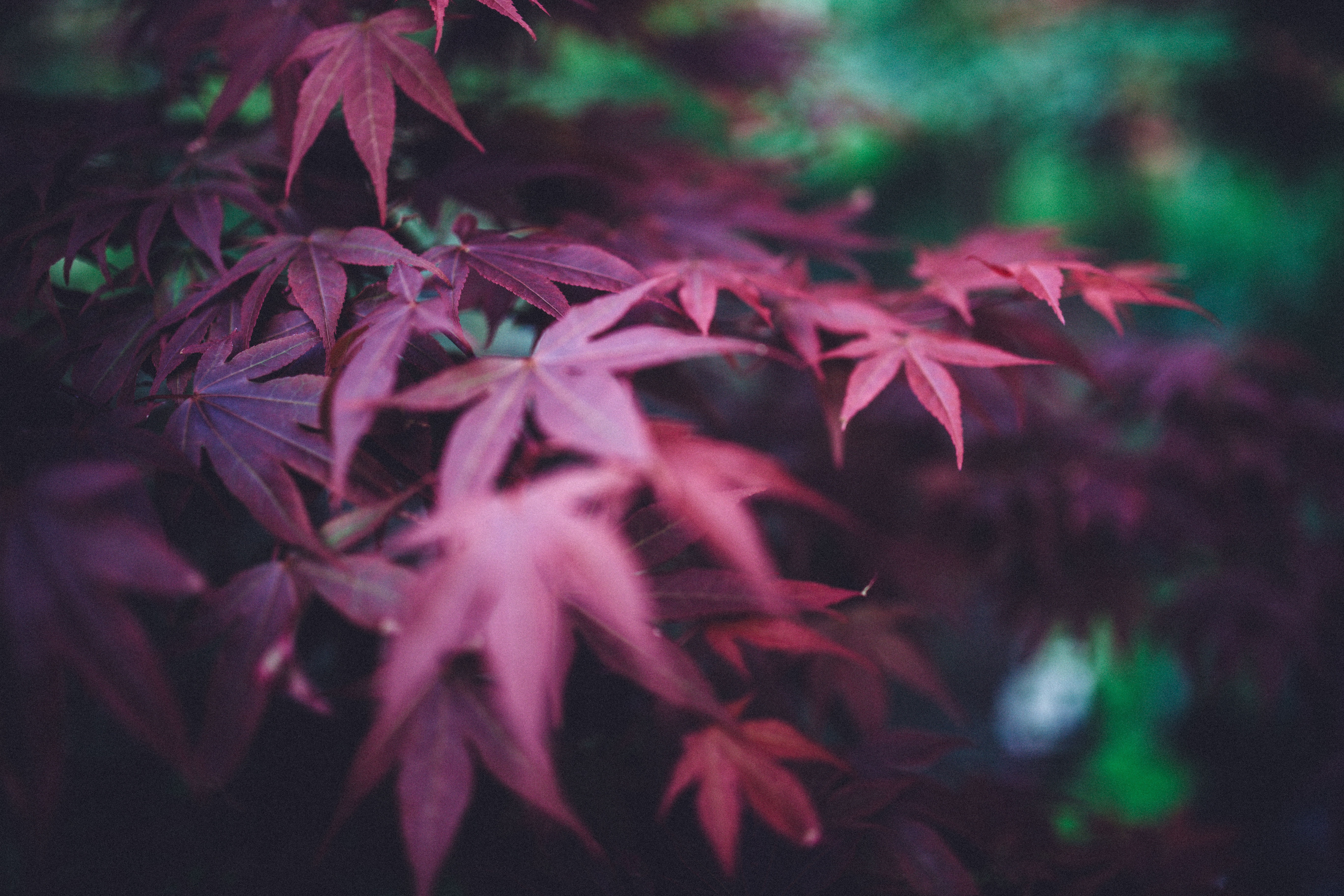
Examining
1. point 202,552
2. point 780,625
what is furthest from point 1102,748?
point 202,552

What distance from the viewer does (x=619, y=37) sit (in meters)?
1.56

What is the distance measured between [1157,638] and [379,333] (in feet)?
5.61

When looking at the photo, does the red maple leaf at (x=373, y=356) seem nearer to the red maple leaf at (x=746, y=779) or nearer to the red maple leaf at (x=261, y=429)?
the red maple leaf at (x=261, y=429)

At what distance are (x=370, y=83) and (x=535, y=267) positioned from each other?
250 millimetres

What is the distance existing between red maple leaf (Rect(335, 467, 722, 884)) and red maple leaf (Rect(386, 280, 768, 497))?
0.03 meters

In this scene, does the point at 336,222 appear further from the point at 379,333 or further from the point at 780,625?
the point at 780,625

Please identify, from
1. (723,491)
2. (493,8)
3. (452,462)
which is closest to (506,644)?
(452,462)

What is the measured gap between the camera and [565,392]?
466 millimetres

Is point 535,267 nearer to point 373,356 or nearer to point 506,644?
point 373,356

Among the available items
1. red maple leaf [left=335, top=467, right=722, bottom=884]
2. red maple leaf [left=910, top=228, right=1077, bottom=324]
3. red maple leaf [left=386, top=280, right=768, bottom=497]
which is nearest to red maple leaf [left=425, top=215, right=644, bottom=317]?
red maple leaf [left=386, top=280, right=768, bottom=497]

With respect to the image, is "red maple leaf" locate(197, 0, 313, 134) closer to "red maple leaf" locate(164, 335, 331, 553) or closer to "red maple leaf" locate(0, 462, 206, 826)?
"red maple leaf" locate(164, 335, 331, 553)

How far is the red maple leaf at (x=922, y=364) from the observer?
0.65 m

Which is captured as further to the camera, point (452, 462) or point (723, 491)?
point (723, 491)

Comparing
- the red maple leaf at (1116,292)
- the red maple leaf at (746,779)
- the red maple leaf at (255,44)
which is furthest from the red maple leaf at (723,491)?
the red maple leaf at (255,44)
